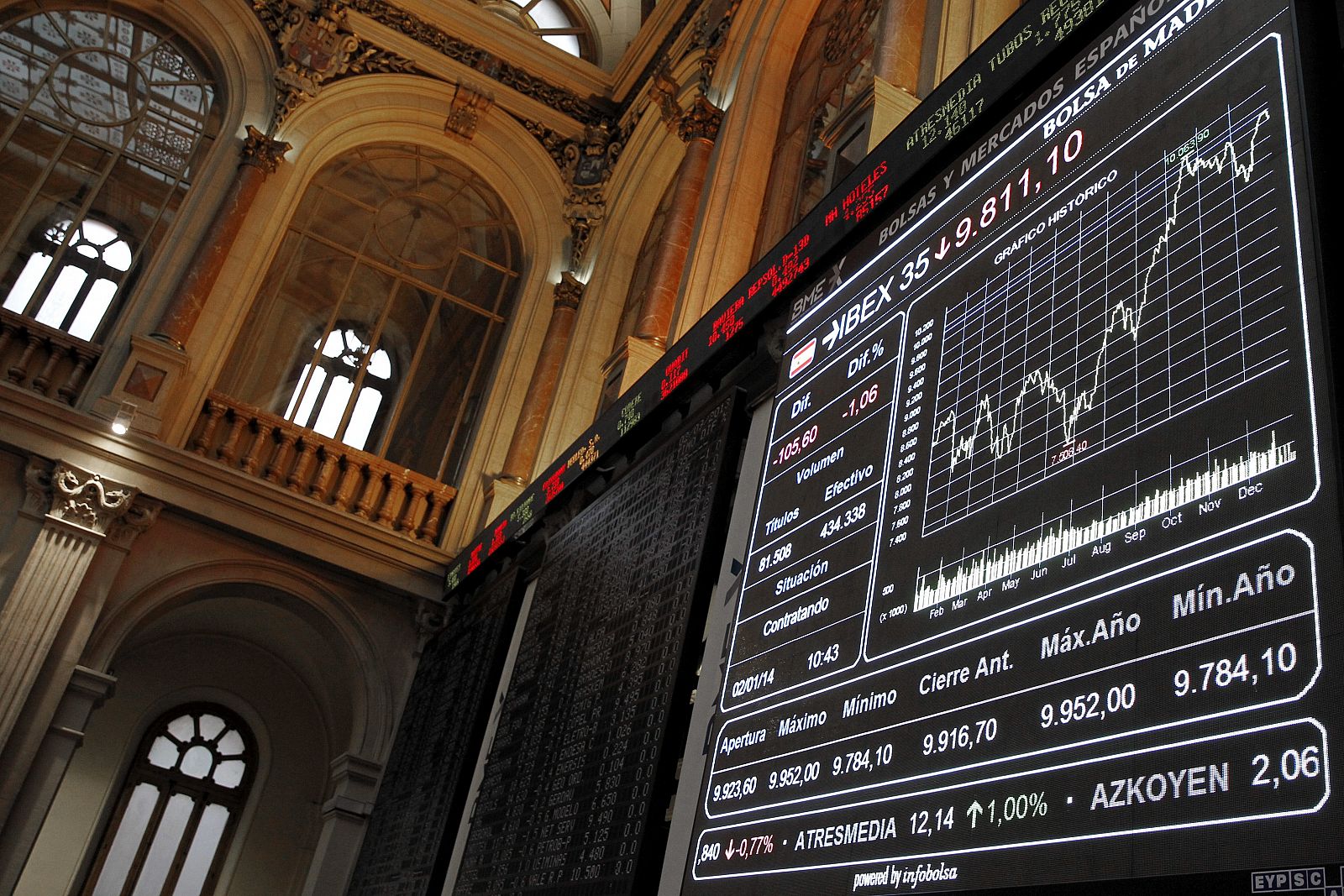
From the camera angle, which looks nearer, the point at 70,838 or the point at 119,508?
the point at 119,508

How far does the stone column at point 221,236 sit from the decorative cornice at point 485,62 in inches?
87.9

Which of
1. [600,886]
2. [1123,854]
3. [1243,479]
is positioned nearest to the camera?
[1123,854]

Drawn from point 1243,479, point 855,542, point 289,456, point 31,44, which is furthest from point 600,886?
point 31,44

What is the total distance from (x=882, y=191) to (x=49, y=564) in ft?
22.6

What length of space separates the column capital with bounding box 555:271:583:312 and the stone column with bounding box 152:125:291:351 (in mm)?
2900

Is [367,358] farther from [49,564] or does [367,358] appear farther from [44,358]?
[49,564]

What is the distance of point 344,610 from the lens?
411 inches

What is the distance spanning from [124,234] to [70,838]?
5375 mm

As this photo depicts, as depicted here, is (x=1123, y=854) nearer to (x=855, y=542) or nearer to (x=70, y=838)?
(x=855, y=542)

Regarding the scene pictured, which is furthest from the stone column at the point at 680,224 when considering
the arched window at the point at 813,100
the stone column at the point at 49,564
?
the stone column at the point at 49,564

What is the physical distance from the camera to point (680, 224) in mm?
10547

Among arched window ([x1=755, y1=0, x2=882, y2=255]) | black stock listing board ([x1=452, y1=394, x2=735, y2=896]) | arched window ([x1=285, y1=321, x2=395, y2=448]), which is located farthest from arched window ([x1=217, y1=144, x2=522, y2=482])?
black stock listing board ([x1=452, y1=394, x2=735, y2=896])

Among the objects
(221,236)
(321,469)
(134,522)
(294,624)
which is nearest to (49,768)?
(134,522)

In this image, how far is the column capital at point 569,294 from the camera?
1248cm
